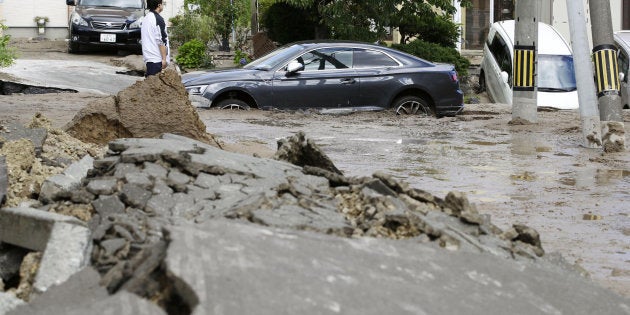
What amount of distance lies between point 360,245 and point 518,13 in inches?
500

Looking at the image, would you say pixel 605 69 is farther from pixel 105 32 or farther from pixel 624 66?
pixel 105 32

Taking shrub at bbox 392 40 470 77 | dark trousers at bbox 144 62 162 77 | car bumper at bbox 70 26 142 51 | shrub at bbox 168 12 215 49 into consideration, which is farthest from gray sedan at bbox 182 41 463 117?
shrub at bbox 168 12 215 49

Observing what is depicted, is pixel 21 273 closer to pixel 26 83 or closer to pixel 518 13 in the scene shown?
pixel 518 13

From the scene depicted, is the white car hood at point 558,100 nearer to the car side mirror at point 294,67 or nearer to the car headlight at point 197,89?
the car side mirror at point 294,67

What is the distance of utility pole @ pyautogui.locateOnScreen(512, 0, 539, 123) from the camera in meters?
17.4

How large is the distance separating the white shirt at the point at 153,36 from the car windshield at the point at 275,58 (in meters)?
2.64

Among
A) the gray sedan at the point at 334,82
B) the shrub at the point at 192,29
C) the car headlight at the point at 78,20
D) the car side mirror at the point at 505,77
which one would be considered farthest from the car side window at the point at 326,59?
the shrub at the point at 192,29

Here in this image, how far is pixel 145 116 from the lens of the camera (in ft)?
36.4

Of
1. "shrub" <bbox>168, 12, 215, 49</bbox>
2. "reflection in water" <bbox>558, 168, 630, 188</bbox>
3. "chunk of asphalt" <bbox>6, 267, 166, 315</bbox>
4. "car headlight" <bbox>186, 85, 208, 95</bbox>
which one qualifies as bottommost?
"reflection in water" <bbox>558, 168, 630, 188</bbox>

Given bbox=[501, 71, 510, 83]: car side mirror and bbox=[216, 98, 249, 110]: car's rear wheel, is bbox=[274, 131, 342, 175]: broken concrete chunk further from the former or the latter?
bbox=[501, 71, 510, 83]: car side mirror

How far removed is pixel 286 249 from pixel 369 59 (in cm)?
1308

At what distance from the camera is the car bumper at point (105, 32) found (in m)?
27.8

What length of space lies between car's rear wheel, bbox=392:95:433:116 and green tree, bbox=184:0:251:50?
51.2 feet

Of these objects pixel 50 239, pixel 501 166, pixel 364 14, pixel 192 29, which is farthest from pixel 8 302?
pixel 192 29
